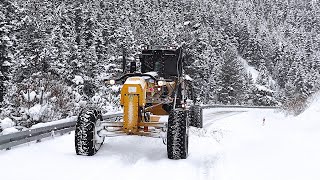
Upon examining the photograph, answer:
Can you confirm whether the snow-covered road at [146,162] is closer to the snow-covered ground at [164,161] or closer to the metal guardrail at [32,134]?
the snow-covered ground at [164,161]

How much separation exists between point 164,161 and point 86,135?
181 centimetres

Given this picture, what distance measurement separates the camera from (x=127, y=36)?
161 ft

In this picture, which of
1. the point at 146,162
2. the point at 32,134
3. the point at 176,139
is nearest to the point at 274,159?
the point at 176,139

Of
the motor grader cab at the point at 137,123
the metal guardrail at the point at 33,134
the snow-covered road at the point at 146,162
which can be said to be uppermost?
the motor grader cab at the point at 137,123

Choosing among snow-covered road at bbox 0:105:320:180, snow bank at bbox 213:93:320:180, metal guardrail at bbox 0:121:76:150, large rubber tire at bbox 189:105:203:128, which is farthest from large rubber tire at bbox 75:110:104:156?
large rubber tire at bbox 189:105:203:128

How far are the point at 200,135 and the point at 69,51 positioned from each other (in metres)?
30.9

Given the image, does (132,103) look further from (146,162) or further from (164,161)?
(164,161)

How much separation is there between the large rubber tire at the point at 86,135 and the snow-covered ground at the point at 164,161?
208 millimetres

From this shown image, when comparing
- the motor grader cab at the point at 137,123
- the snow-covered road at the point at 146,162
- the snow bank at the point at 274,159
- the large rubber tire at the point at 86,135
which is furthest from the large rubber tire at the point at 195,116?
the large rubber tire at the point at 86,135

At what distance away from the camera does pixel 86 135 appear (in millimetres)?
8469

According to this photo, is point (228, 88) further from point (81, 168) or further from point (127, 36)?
Result: point (81, 168)

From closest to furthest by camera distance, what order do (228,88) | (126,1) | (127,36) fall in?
(127,36) < (228,88) < (126,1)

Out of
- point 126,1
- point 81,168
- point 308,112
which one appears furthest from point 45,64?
point 126,1

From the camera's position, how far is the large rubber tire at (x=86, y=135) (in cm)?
847
